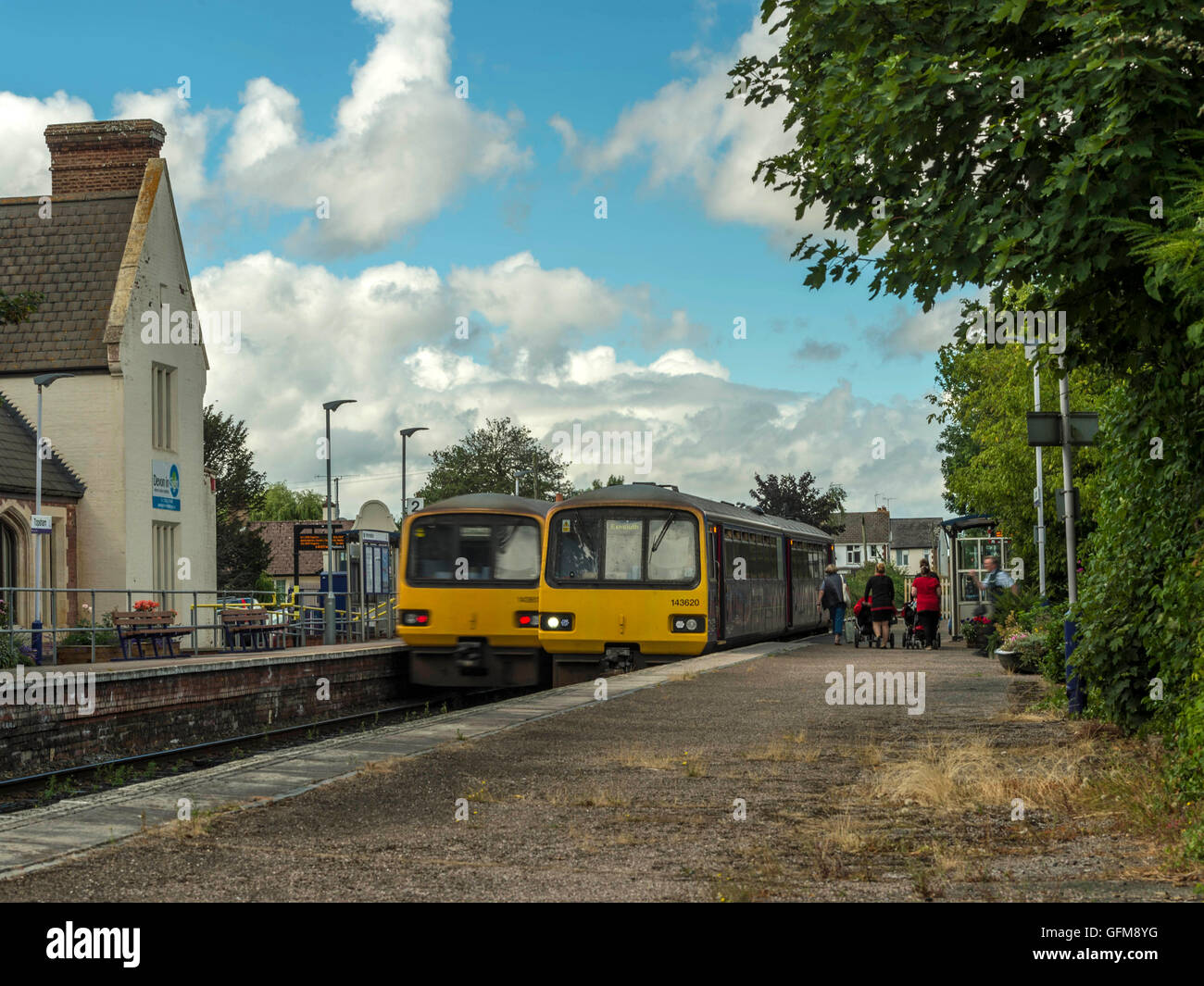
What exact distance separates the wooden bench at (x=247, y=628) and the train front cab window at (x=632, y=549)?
22.7 feet

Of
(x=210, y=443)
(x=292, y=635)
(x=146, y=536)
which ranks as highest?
(x=210, y=443)

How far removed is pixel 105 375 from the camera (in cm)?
3120

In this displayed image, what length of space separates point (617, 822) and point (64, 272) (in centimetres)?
2848

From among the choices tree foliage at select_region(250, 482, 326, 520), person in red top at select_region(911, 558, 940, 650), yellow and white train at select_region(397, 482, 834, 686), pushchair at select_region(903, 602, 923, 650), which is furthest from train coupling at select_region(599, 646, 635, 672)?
tree foliage at select_region(250, 482, 326, 520)

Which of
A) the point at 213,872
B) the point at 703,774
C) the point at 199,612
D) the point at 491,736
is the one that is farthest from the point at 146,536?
the point at 213,872

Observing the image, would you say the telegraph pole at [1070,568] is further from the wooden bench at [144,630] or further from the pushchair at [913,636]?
the wooden bench at [144,630]

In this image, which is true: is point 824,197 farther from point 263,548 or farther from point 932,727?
point 263,548

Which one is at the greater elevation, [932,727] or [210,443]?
[210,443]

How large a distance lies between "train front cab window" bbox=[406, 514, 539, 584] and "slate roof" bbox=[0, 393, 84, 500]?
1017cm

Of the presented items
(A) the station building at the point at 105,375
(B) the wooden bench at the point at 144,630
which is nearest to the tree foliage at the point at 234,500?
(A) the station building at the point at 105,375

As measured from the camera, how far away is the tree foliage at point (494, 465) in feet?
320

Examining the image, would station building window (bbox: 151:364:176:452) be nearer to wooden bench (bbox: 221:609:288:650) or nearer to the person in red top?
wooden bench (bbox: 221:609:288:650)

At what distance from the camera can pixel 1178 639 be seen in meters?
7.94
